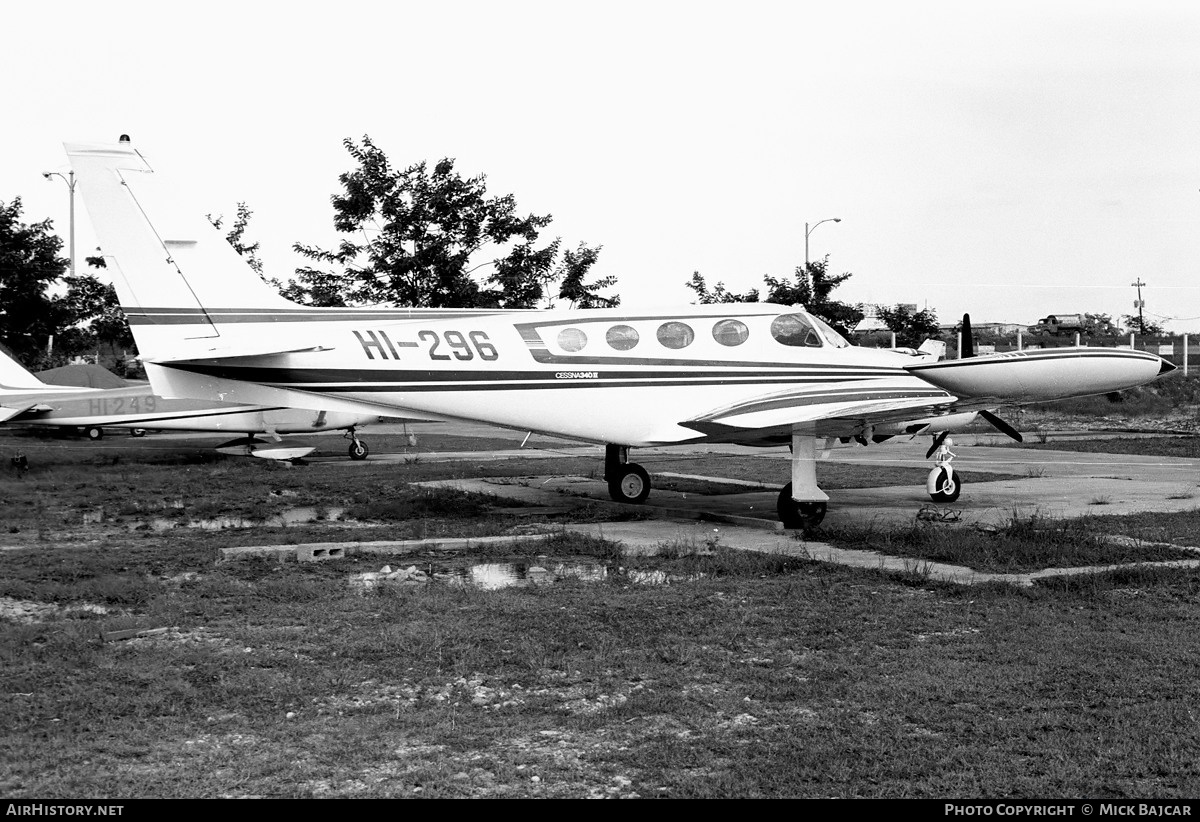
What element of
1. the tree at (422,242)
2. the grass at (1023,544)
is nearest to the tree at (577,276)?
the tree at (422,242)

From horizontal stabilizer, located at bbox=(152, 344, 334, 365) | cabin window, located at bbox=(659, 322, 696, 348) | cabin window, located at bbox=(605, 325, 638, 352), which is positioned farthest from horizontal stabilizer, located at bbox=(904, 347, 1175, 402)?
horizontal stabilizer, located at bbox=(152, 344, 334, 365)

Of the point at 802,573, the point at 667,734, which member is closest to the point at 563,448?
the point at 802,573

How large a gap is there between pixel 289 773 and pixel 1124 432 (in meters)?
31.8

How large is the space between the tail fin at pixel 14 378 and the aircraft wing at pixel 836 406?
642 inches

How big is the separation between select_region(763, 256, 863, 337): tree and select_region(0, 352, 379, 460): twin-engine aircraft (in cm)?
1765

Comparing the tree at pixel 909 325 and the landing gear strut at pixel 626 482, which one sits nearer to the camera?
the landing gear strut at pixel 626 482

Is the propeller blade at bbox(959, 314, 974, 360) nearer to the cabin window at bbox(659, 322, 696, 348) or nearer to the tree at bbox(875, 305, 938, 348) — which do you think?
the cabin window at bbox(659, 322, 696, 348)

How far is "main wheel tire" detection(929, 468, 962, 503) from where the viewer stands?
55.6ft

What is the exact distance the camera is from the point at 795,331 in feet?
51.6

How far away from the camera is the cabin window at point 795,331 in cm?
1569

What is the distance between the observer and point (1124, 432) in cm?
3225

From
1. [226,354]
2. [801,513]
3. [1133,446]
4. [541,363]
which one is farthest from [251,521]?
[1133,446]

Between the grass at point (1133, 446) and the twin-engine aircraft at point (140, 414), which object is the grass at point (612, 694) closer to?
the twin-engine aircraft at point (140, 414)

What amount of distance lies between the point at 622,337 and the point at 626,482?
2.80m
